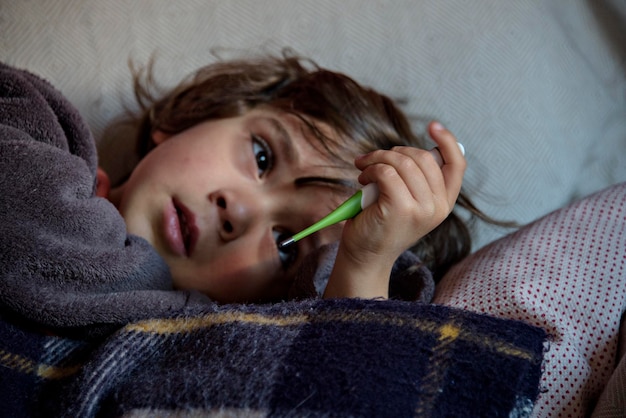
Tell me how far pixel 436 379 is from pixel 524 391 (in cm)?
7

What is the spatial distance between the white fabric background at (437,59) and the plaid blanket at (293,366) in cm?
51

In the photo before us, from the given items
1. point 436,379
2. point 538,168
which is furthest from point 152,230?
point 538,168

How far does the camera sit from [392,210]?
687 millimetres

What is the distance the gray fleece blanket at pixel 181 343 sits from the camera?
520mm

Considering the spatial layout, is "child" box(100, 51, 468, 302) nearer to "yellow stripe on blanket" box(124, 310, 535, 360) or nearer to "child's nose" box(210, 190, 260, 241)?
"child's nose" box(210, 190, 260, 241)

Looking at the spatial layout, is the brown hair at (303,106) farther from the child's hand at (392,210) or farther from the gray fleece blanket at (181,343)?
the gray fleece blanket at (181,343)

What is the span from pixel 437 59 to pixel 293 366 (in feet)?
2.32

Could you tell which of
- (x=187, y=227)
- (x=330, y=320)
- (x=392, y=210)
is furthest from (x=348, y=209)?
(x=187, y=227)

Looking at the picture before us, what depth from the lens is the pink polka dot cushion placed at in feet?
2.15

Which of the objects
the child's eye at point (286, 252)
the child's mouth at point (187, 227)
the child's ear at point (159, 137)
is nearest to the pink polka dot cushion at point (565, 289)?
the child's eye at point (286, 252)

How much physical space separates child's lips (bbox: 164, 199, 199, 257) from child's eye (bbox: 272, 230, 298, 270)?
0.11 metres

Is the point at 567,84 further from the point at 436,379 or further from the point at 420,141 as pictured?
the point at 436,379

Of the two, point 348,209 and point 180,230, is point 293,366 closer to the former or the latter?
point 348,209

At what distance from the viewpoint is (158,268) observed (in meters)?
0.78
